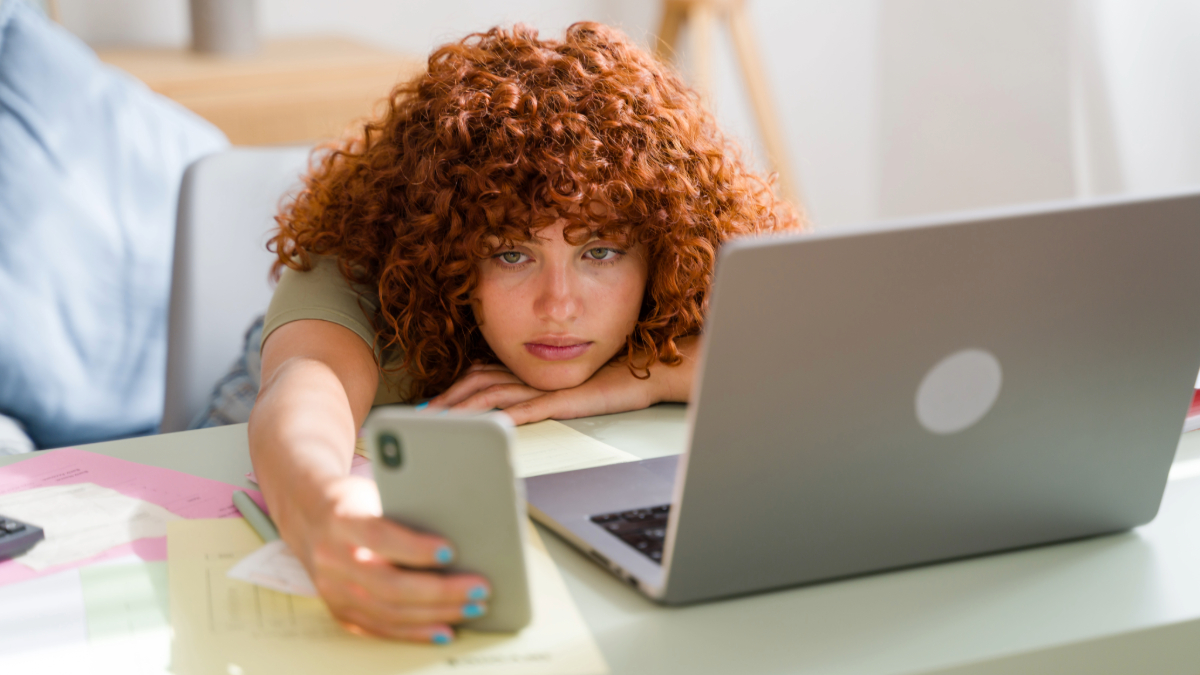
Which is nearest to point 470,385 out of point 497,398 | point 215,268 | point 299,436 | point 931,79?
point 497,398

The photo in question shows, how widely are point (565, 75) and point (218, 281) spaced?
0.61 meters

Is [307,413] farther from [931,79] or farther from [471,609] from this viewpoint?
[931,79]

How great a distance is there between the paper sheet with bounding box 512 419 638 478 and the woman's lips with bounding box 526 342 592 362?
74 millimetres

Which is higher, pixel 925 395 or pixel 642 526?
pixel 925 395

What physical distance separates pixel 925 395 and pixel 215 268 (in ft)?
3.47

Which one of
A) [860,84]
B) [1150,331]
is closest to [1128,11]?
[860,84]

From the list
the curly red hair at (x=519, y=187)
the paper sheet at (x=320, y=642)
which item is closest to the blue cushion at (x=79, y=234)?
the curly red hair at (x=519, y=187)

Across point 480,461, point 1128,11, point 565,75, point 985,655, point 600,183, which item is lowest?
point 985,655

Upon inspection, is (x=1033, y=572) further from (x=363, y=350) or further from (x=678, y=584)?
(x=363, y=350)

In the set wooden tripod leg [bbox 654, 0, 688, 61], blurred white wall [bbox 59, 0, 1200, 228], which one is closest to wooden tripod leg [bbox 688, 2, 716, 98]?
wooden tripod leg [bbox 654, 0, 688, 61]

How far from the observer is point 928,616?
2.12 ft

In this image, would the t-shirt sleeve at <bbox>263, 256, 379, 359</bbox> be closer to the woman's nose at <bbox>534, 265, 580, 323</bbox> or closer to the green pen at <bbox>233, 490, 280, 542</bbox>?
the woman's nose at <bbox>534, 265, 580, 323</bbox>

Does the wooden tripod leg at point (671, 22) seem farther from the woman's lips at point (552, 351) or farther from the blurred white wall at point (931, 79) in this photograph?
the woman's lips at point (552, 351)

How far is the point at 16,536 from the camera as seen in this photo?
74 cm
